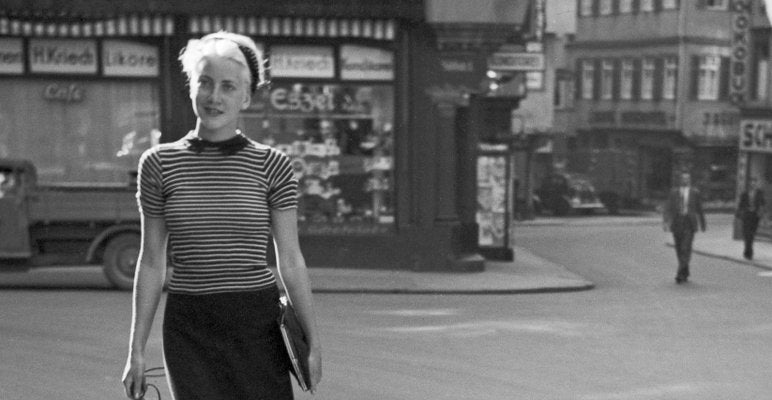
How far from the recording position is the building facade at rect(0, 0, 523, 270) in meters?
19.2

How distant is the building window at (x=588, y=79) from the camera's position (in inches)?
2205

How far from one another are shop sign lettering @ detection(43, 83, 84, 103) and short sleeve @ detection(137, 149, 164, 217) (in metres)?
15.7

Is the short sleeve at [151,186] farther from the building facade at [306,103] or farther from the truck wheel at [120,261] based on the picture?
the building facade at [306,103]

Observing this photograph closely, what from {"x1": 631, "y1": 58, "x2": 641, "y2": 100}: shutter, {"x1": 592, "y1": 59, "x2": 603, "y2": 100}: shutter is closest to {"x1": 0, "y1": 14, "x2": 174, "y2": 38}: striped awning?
{"x1": 631, "y1": 58, "x2": 641, "y2": 100}: shutter

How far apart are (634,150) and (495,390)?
4500cm

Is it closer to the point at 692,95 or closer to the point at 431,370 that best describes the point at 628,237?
the point at 692,95

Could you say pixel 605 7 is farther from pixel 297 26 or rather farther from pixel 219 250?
pixel 219 250

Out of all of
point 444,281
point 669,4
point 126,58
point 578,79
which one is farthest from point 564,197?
point 126,58

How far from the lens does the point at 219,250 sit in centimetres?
423

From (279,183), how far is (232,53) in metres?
0.48

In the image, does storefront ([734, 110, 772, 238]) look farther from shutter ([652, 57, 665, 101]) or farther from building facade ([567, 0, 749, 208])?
shutter ([652, 57, 665, 101])

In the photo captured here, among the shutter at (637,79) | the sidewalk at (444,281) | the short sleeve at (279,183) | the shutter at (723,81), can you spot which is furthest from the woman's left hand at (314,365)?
the shutter at (637,79)

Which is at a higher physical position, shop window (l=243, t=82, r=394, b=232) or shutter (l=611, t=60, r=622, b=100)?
shutter (l=611, t=60, r=622, b=100)

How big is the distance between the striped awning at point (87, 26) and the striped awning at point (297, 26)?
1.65ft
